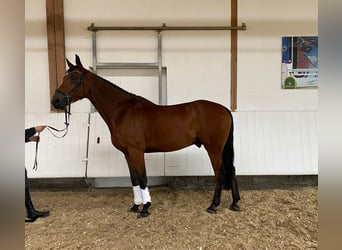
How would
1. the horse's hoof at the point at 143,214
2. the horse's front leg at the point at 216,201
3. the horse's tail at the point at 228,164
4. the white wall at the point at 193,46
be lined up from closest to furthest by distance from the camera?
1. the horse's hoof at the point at 143,214
2. the horse's front leg at the point at 216,201
3. the horse's tail at the point at 228,164
4. the white wall at the point at 193,46

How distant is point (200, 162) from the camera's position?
3.81 metres

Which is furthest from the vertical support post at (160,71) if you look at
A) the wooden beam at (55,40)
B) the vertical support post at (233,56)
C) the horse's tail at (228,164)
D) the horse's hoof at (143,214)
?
the horse's hoof at (143,214)

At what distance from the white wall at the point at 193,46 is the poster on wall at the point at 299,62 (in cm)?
8

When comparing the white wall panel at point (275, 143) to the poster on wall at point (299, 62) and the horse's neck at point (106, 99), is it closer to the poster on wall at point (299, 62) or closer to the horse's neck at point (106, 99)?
the poster on wall at point (299, 62)

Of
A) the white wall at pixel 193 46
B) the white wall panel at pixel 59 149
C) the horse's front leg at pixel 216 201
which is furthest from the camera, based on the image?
the white wall at pixel 193 46

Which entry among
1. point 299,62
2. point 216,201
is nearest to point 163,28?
point 299,62

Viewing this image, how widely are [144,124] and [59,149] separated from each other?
1.49 m

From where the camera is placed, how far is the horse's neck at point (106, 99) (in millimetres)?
3006

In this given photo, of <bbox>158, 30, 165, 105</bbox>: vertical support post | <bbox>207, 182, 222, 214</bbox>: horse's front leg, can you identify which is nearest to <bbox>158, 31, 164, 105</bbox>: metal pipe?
<bbox>158, 30, 165, 105</bbox>: vertical support post

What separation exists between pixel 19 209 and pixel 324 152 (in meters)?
0.58

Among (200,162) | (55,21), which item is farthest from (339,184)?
(55,21)

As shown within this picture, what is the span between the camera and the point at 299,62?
12.8ft

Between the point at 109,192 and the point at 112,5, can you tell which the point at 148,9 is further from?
the point at 109,192

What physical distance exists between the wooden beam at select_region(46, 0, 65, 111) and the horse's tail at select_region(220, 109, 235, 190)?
235 centimetres
